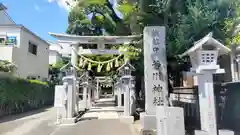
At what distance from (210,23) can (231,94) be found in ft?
7.53

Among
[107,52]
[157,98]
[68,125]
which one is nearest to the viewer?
[157,98]

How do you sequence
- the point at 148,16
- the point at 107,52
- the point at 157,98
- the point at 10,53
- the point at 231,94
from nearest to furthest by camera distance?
the point at 231,94 → the point at 157,98 → the point at 148,16 → the point at 107,52 → the point at 10,53

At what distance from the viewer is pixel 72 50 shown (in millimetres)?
13633

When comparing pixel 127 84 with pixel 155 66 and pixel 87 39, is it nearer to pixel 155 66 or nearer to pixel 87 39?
pixel 87 39

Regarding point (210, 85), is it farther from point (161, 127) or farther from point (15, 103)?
point (15, 103)

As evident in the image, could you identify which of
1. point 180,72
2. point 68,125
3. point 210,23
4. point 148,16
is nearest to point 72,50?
point 68,125

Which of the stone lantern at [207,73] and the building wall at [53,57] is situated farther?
the building wall at [53,57]

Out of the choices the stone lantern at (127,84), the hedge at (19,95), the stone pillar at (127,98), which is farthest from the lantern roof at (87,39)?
the hedge at (19,95)

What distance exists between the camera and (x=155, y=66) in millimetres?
9156

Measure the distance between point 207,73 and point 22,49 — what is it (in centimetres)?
2010

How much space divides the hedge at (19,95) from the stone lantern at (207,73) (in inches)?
507

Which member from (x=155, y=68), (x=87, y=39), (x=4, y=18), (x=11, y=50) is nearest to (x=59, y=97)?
(x=87, y=39)

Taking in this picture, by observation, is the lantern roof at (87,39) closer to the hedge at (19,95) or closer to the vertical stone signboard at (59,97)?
the vertical stone signboard at (59,97)

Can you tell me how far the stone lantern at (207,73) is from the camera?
5375 millimetres
